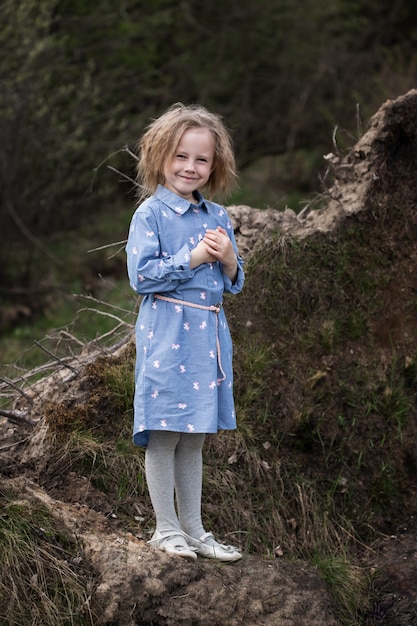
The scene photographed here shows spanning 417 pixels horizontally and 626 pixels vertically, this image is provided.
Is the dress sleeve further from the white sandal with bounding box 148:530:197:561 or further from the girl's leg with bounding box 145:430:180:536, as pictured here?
the white sandal with bounding box 148:530:197:561

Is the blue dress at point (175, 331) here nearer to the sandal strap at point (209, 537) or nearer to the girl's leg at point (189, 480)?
the girl's leg at point (189, 480)

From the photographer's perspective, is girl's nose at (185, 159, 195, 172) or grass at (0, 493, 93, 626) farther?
girl's nose at (185, 159, 195, 172)

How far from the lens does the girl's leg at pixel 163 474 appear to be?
138 inches

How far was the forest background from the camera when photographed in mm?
10859

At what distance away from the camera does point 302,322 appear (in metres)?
4.88

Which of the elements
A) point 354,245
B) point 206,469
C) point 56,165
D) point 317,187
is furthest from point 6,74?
point 206,469

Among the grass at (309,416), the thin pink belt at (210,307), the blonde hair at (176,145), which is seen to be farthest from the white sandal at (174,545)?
the blonde hair at (176,145)

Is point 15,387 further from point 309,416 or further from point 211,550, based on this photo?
point 309,416

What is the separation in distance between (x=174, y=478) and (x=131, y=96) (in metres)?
10.2

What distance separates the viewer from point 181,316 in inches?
137

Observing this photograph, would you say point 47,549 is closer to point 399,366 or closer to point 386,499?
point 386,499

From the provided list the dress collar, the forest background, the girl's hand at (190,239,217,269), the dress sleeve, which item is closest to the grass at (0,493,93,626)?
the dress sleeve

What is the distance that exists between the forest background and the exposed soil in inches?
167

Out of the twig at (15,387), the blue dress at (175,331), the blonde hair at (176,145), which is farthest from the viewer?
the twig at (15,387)
